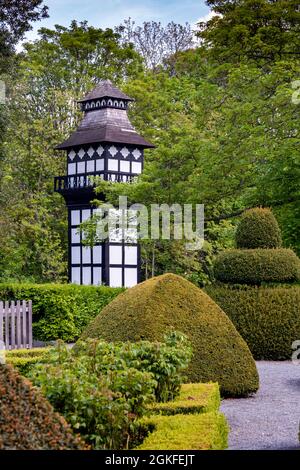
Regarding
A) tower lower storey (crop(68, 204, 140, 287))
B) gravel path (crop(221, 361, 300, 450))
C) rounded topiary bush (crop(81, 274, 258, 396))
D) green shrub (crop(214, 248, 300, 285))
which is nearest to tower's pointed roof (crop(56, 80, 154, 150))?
tower lower storey (crop(68, 204, 140, 287))

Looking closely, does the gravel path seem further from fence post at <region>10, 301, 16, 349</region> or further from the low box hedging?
fence post at <region>10, 301, 16, 349</region>

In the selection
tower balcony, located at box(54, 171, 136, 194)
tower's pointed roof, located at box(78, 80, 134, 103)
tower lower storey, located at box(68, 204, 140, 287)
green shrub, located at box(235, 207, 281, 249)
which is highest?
tower's pointed roof, located at box(78, 80, 134, 103)

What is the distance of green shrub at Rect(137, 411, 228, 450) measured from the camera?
7.28m

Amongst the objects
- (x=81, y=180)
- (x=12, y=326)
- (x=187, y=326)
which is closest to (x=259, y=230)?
(x=12, y=326)

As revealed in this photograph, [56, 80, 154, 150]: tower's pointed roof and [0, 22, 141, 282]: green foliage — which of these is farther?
[56, 80, 154, 150]: tower's pointed roof

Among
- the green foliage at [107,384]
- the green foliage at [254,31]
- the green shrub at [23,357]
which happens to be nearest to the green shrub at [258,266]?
the green shrub at [23,357]

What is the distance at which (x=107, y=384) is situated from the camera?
7.41 m

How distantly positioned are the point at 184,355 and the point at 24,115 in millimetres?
29278

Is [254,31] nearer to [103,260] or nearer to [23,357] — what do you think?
[103,260]

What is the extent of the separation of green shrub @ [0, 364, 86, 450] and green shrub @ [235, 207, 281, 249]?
14.2 meters

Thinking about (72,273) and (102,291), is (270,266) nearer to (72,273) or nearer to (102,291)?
(102,291)

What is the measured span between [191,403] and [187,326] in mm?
2766

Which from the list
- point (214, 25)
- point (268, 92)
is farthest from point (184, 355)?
point (214, 25)

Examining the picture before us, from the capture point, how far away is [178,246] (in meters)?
31.0
